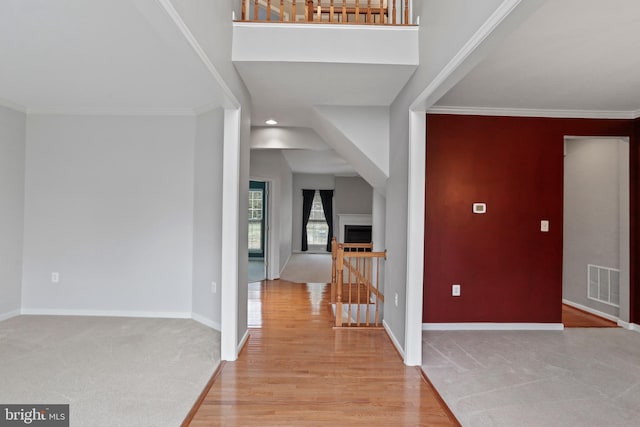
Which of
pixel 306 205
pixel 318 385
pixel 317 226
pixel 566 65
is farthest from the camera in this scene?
pixel 317 226

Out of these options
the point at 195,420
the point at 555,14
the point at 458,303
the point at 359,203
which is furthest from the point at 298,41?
the point at 359,203

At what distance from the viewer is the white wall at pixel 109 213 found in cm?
396

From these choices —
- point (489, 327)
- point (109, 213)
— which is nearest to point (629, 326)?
point (489, 327)

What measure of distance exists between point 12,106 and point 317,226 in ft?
26.5

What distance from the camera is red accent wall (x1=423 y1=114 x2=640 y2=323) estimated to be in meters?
3.72

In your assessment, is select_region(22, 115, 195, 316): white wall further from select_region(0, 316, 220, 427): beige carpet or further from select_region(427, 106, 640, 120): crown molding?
select_region(427, 106, 640, 120): crown molding

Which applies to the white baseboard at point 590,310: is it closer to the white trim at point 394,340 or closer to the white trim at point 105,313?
the white trim at point 394,340

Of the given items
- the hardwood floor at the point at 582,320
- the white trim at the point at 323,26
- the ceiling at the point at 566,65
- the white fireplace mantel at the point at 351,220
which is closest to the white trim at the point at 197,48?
the white trim at the point at 323,26

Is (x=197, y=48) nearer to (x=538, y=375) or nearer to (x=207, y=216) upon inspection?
(x=207, y=216)

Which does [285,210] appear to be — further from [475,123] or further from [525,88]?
[525,88]

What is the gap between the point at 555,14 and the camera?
191cm

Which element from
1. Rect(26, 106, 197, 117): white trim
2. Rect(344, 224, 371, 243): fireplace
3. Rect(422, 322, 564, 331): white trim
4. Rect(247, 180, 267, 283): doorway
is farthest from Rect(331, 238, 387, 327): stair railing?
Rect(344, 224, 371, 243): fireplace

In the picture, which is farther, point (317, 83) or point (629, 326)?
point (629, 326)

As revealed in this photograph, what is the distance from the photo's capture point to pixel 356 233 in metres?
10.0
